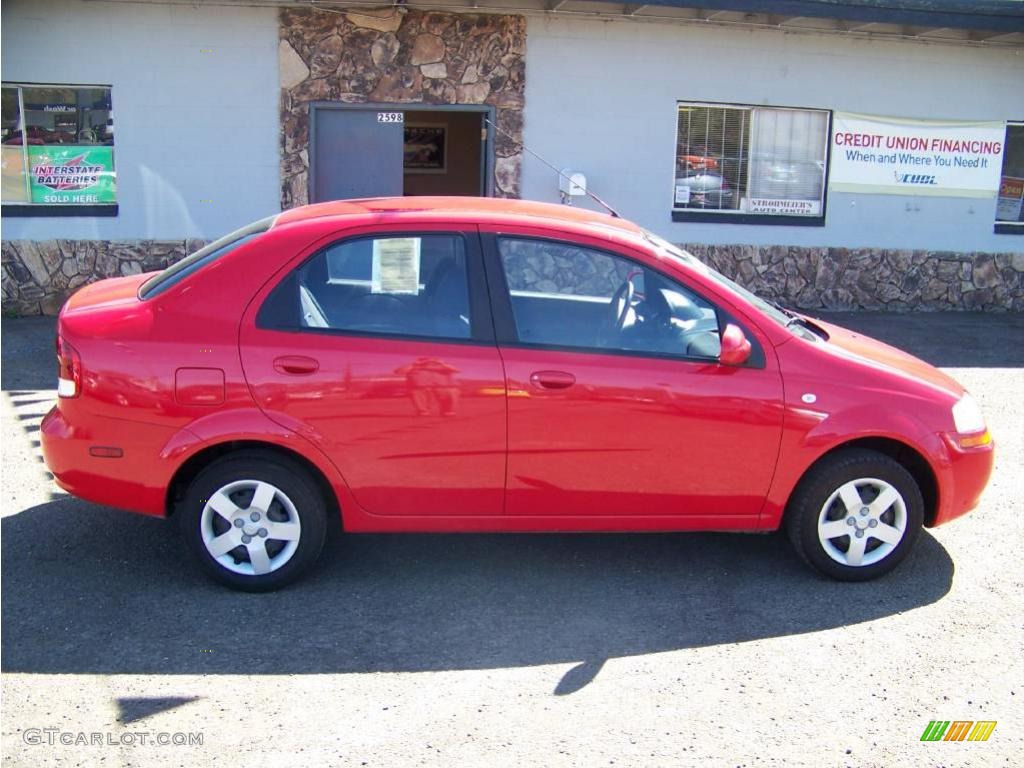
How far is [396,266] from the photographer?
480cm

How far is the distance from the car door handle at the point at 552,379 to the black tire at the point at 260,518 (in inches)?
43.4

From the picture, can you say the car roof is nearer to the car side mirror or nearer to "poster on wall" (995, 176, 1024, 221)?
the car side mirror

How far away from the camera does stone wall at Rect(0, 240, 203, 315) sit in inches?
438

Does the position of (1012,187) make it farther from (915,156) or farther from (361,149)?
(361,149)

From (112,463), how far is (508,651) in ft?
6.31

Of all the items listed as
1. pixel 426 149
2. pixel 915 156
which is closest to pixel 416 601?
pixel 915 156

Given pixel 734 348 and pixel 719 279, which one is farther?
pixel 719 279

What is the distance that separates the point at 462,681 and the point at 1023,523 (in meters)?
3.58

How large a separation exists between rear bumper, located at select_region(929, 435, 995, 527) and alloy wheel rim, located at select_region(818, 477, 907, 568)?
0.23 meters

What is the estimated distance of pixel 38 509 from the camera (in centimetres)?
573

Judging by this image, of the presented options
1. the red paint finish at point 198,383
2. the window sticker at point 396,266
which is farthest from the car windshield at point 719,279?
the red paint finish at point 198,383

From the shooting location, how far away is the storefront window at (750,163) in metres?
12.3

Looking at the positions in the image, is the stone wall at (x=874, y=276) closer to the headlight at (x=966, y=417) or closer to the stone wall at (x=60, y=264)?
the stone wall at (x=60, y=264)

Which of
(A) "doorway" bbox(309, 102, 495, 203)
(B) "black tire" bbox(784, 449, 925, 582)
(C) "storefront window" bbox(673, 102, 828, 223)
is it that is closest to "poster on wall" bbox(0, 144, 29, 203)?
(A) "doorway" bbox(309, 102, 495, 203)
